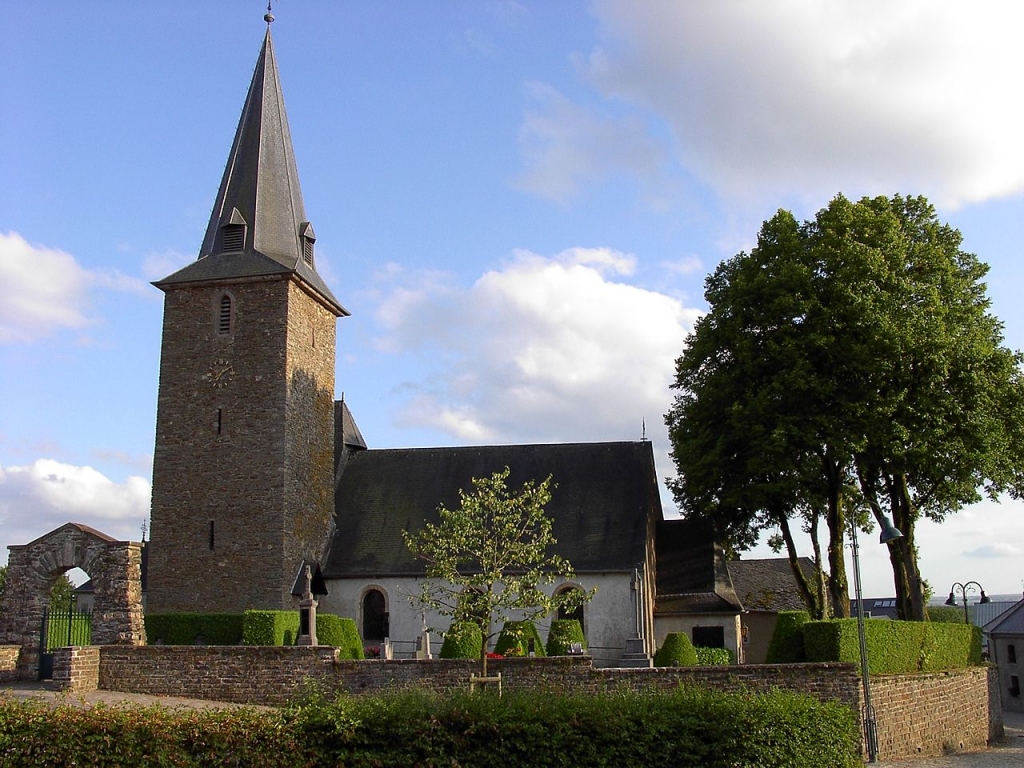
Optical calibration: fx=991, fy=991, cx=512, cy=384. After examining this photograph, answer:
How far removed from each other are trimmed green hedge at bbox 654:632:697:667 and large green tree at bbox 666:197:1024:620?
5367mm

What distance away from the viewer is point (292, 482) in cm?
3109

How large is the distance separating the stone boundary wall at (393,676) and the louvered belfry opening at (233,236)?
590 inches

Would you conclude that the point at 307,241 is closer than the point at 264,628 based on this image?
No

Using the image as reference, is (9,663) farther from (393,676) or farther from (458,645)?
(458,645)

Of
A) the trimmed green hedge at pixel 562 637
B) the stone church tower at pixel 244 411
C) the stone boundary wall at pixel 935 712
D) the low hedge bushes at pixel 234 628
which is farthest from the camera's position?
the stone church tower at pixel 244 411

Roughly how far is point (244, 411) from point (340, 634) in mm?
7916

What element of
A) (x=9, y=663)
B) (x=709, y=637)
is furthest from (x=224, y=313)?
(x=709, y=637)

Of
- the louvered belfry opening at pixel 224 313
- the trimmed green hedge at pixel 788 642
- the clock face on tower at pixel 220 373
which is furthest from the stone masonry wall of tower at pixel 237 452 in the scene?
the trimmed green hedge at pixel 788 642

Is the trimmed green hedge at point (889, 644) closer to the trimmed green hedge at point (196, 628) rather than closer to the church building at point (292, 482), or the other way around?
the church building at point (292, 482)

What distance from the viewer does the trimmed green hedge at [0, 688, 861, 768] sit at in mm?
12938

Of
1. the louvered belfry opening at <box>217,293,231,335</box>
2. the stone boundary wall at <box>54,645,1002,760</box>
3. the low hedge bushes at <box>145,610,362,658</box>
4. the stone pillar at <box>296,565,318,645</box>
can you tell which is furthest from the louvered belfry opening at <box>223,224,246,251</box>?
the stone boundary wall at <box>54,645,1002,760</box>

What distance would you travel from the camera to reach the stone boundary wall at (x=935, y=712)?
2252 centimetres

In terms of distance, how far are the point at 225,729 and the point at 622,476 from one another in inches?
887

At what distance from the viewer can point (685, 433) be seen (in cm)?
3228
